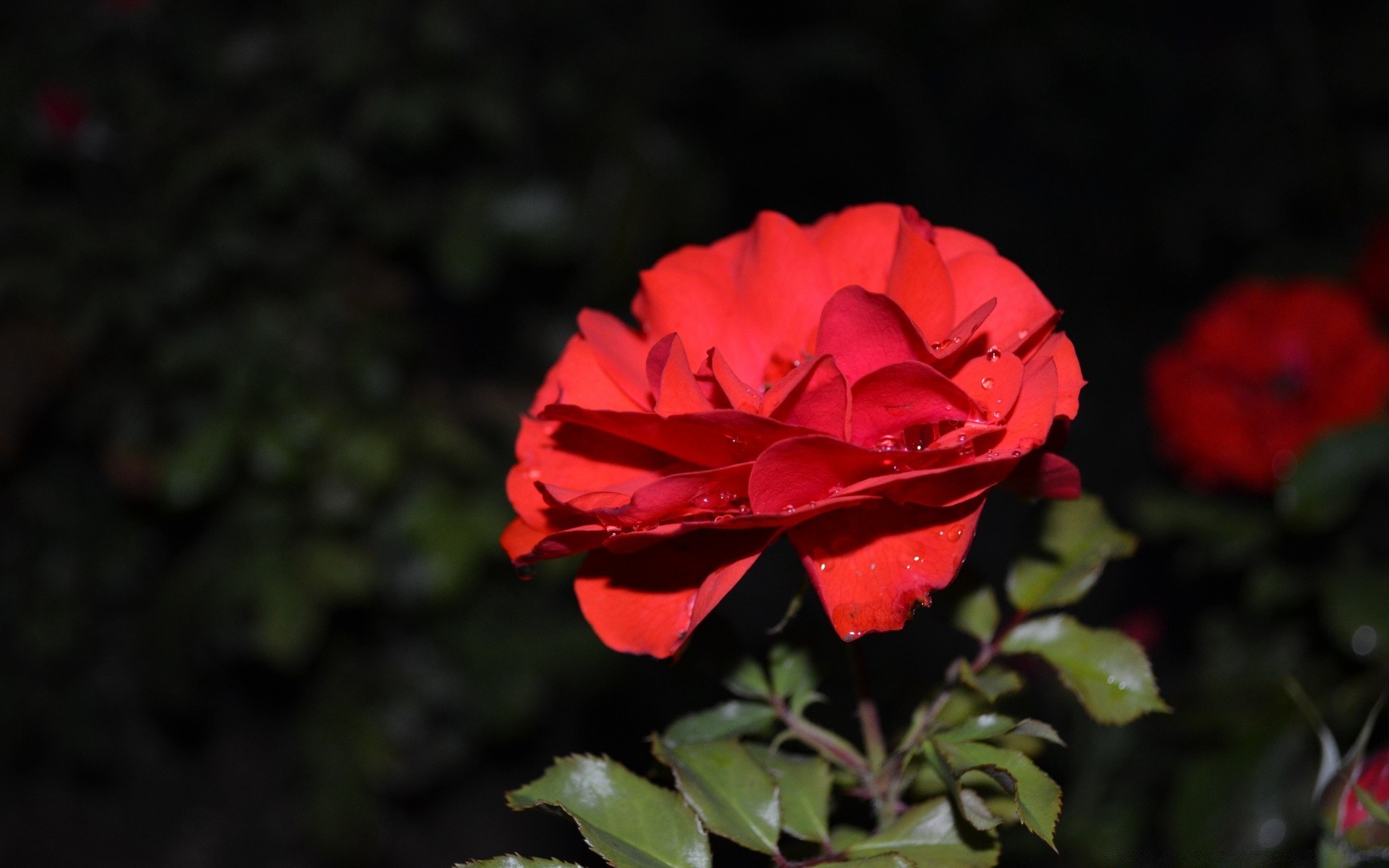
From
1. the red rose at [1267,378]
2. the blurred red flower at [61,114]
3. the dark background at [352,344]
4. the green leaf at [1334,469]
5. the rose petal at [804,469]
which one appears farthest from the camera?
the blurred red flower at [61,114]

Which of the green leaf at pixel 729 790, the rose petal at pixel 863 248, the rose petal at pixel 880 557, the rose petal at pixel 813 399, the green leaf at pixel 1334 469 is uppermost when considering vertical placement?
the rose petal at pixel 863 248

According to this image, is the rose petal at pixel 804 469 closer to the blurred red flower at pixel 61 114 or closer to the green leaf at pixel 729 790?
the green leaf at pixel 729 790

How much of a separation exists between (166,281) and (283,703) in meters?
0.91

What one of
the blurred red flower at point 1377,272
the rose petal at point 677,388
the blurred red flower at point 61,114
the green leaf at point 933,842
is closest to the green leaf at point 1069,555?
the green leaf at point 933,842

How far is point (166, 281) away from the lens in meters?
1.45

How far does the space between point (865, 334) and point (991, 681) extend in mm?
177

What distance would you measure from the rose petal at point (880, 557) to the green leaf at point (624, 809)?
13cm

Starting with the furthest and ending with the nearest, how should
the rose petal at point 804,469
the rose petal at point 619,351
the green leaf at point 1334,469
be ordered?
the green leaf at point 1334,469
the rose petal at point 619,351
the rose petal at point 804,469

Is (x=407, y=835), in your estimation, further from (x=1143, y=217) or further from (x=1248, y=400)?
(x=1143, y=217)

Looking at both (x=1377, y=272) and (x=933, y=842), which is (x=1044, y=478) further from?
(x=1377, y=272)

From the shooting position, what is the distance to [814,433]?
1.07 ft

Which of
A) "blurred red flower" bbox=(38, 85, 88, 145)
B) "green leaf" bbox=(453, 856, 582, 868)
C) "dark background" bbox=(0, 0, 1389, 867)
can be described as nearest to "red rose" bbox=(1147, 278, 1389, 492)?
"dark background" bbox=(0, 0, 1389, 867)

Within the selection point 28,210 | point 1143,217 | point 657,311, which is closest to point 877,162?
point 1143,217

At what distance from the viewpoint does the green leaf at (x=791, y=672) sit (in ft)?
1.52
